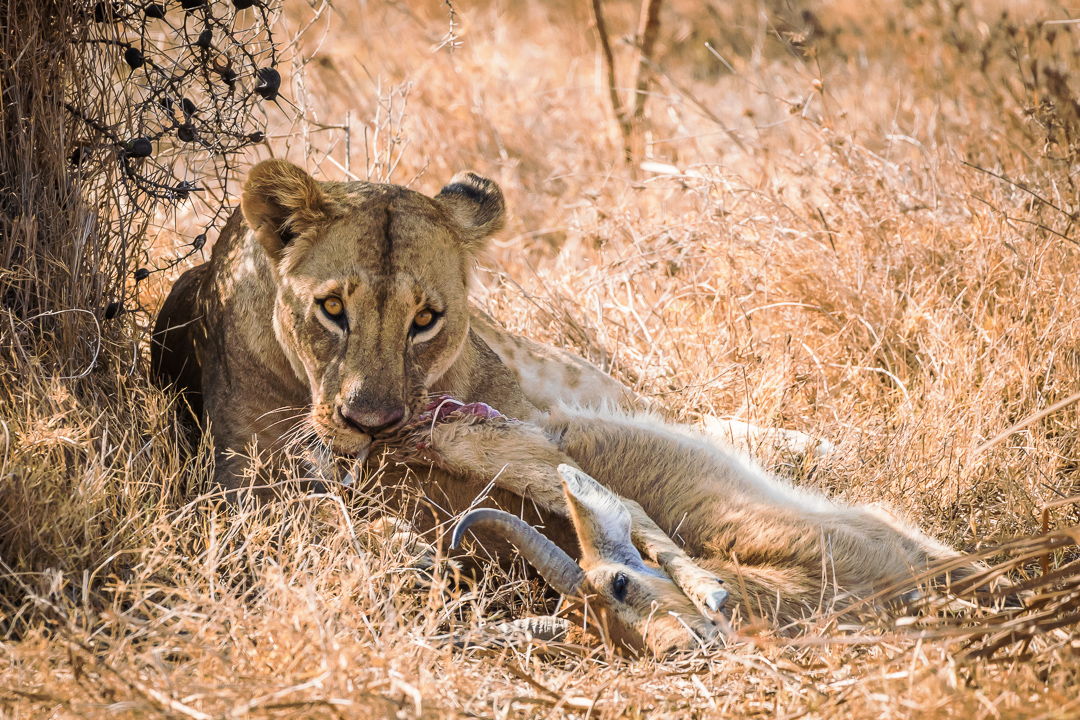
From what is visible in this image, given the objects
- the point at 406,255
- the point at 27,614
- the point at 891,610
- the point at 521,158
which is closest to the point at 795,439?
the point at 891,610

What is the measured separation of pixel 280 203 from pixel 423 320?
0.67 metres

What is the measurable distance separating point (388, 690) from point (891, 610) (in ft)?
4.95

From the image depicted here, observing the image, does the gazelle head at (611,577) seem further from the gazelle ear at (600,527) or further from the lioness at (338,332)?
the lioness at (338,332)

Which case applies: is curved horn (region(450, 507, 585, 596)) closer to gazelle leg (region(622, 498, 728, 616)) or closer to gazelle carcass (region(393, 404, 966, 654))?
gazelle carcass (region(393, 404, 966, 654))

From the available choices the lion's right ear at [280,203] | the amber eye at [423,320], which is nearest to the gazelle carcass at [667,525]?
the amber eye at [423,320]

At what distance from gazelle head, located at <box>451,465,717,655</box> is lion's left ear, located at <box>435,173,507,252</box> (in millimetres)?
1313

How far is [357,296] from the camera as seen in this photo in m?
3.54

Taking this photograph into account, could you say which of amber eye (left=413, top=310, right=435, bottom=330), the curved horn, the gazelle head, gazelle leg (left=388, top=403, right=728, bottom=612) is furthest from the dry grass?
amber eye (left=413, top=310, right=435, bottom=330)

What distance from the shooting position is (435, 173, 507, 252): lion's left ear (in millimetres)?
4082

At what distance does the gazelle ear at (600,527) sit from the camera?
121 inches

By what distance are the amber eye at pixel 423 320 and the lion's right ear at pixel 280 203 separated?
19.4 inches

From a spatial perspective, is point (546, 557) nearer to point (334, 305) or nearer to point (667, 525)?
point (667, 525)

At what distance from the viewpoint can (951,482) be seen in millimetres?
3973

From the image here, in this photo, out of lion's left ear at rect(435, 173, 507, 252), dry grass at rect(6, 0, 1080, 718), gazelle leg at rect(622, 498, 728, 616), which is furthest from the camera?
lion's left ear at rect(435, 173, 507, 252)
